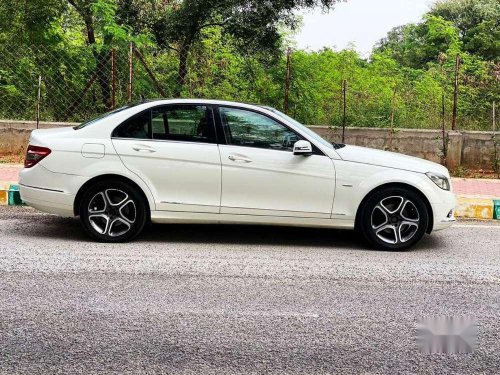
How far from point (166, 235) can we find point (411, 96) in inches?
301

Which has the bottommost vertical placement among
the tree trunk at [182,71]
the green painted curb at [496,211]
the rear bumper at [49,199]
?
the green painted curb at [496,211]

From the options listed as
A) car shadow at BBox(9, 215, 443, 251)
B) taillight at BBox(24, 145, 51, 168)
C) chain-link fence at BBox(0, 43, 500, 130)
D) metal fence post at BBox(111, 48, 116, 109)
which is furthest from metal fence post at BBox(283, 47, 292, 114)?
taillight at BBox(24, 145, 51, 168)

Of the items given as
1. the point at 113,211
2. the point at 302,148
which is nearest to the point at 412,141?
the point at 302,148

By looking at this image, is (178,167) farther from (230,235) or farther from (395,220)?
(395,220)

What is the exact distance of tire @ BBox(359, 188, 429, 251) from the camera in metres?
6.89

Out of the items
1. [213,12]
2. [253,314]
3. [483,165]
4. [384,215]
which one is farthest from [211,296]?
[213,12]

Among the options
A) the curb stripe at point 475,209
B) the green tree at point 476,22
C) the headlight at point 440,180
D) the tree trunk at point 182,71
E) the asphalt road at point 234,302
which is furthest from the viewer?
the green tree at point 476,22

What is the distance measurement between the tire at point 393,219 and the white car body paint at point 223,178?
105mm

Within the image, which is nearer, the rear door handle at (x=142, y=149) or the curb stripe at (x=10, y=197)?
the rear door handle at (x=142, y=149)

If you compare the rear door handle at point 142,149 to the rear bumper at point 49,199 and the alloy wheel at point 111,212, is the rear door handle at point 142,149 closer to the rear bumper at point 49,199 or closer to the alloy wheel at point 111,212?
the alloy wheel at point 111,212

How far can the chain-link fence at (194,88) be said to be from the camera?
41.8 feet

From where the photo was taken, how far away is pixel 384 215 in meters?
6.95

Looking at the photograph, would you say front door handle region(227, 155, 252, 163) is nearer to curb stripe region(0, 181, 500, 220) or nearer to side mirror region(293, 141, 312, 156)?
side mirror region(293, 141, 312, 156)

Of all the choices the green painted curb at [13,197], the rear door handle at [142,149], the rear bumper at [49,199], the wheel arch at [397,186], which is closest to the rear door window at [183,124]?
the rear door handle at [142,149]
